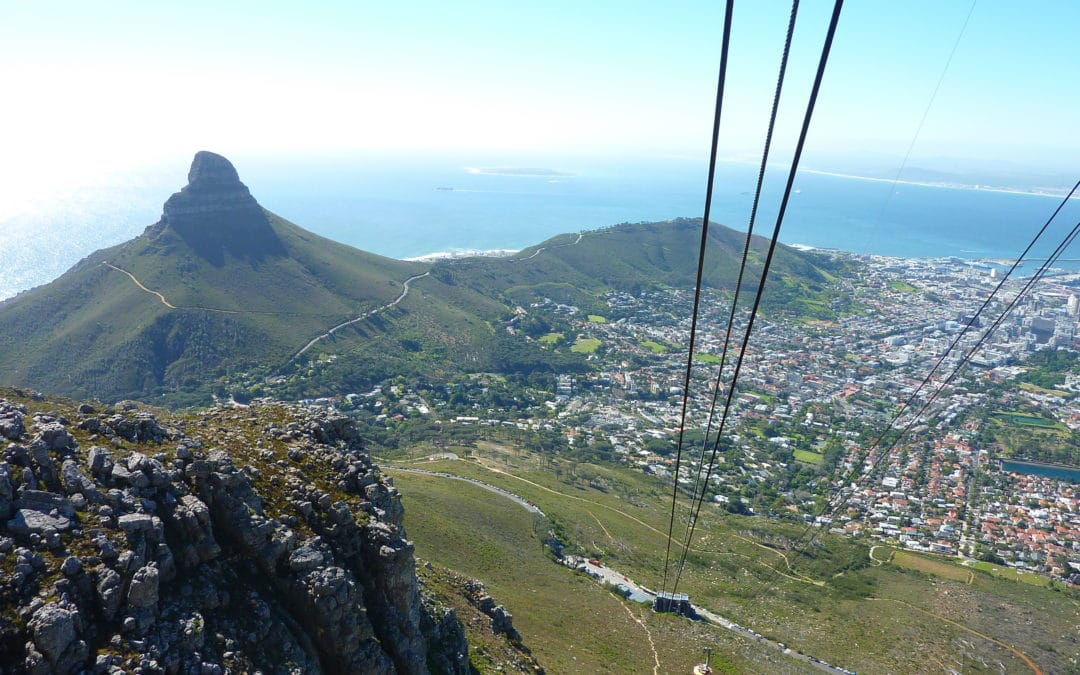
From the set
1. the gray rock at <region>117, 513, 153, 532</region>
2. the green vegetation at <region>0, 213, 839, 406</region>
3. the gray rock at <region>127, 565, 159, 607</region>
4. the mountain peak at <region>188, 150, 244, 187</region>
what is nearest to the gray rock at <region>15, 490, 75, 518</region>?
the gray rock at <region>117, 513, 153, 532</region>

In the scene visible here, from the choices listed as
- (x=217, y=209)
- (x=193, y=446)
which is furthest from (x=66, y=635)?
(x=217, y=209)

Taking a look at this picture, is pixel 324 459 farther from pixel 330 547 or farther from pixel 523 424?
pixel 523 424

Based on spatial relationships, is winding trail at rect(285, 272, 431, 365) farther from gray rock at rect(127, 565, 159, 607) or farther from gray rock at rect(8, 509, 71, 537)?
gray rock at rect(127, 565, 159, 607)

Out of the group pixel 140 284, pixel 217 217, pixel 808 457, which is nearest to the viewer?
pixel 808 457

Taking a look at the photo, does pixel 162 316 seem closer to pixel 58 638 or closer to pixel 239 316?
pixel 239 316

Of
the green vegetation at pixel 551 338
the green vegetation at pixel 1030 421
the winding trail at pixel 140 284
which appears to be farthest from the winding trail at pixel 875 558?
the winding trail at pixel 140 284

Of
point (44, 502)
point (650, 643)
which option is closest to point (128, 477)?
point (44, 502)

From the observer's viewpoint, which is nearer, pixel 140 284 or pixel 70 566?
pixel 70 566
